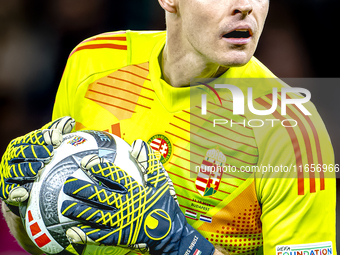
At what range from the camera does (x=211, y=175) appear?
6.52ft

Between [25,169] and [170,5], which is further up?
[170,5]

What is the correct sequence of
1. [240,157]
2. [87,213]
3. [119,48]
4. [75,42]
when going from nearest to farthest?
[87,213] → [240,157] → [119,48] → [75,42]

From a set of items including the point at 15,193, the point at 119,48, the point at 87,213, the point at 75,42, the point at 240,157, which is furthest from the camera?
the point at 75,42

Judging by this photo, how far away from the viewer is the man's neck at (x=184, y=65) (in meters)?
2.01

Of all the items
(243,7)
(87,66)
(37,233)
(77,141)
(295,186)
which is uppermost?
(243,7)

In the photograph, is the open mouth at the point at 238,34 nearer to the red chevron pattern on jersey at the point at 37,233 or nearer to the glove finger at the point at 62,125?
the glove finger at the point at 62,125

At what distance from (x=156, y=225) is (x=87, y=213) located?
28cm

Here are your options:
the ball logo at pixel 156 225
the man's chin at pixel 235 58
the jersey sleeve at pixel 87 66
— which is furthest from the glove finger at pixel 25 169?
the man's chin at pixel 235 58

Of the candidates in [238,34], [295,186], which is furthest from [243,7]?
[295,186]

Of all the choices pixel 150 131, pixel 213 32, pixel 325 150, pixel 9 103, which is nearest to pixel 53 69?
pixel 9 103

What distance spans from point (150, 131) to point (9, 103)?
273 centimetres

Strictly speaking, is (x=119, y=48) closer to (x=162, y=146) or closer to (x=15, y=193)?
(x=162, y=146)

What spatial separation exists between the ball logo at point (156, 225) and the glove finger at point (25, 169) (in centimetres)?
50

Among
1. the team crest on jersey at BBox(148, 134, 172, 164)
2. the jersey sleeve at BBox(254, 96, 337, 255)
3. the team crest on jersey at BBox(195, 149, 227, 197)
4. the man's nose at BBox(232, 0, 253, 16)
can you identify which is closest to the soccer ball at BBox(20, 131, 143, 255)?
the team crest on jersey at BBox(148, 134, 172, 164)
